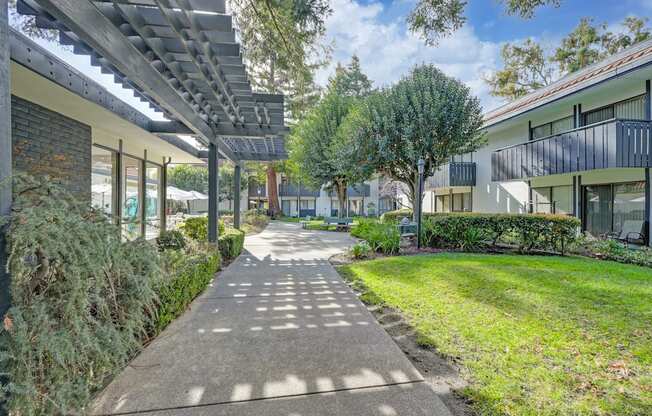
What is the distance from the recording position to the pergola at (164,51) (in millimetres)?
2537

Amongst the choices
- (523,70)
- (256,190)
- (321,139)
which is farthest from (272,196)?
(523,70)

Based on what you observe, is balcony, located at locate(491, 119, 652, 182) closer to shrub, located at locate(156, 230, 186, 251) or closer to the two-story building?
the two-story building

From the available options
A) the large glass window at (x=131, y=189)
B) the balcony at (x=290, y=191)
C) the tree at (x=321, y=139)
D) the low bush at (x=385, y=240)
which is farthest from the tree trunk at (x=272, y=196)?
the low bush at (x=385, y=240)

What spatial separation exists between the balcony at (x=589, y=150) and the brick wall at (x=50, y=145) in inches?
464

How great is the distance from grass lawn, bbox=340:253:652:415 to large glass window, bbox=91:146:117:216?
248 inches

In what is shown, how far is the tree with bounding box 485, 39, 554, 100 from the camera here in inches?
828

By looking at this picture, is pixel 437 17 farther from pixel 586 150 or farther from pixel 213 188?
pixel 586 150

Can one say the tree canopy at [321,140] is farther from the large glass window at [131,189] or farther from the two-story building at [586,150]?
the large glass window at [131,189]

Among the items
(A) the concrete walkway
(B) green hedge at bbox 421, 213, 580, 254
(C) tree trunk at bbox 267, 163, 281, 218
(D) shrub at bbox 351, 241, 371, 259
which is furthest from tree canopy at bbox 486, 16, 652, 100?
(A) the concrete walkway

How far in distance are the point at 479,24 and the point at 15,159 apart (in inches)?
304

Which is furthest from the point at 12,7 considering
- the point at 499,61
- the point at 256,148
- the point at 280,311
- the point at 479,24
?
the point at 499,61

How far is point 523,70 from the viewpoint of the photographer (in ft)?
70.7

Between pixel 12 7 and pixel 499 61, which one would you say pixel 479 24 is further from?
pixel 499 61

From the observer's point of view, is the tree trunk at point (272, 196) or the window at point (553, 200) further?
the tree trunk at point (272, 196)
